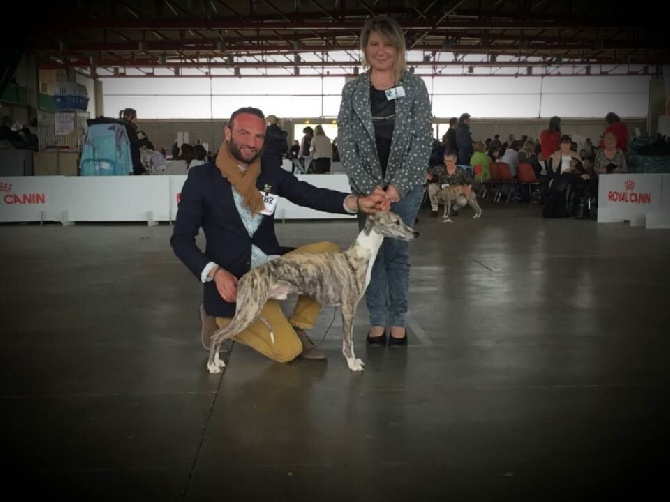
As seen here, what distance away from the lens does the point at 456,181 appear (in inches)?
512

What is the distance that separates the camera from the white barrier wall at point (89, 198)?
11.6 metres

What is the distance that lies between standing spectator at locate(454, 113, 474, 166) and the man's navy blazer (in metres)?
12.0

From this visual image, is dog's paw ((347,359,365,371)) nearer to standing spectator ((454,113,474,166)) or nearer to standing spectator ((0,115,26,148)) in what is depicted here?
standing spectator ((454,113,474,166))

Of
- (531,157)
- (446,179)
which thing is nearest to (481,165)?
(531,157)

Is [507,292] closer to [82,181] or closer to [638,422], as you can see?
[638,422]

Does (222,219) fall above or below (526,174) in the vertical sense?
below

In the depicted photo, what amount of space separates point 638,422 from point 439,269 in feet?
13.4

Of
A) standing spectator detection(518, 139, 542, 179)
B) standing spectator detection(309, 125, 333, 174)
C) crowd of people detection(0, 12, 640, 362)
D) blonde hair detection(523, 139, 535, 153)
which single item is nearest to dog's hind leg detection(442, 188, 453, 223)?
standing spectator detection(309, 125, 333, 174)

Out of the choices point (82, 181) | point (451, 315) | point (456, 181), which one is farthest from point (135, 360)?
point (456, 181)

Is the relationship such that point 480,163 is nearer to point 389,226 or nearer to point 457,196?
point 457,196

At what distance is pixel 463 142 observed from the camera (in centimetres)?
1537

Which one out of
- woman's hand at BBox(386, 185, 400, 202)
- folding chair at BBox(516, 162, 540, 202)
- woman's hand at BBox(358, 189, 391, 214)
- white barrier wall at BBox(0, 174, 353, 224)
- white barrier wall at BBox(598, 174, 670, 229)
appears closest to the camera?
woman's hand at BBox(358, 189, 391, 214)

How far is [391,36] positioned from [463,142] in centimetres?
1210

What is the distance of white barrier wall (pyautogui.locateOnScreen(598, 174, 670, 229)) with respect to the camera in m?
10.4
